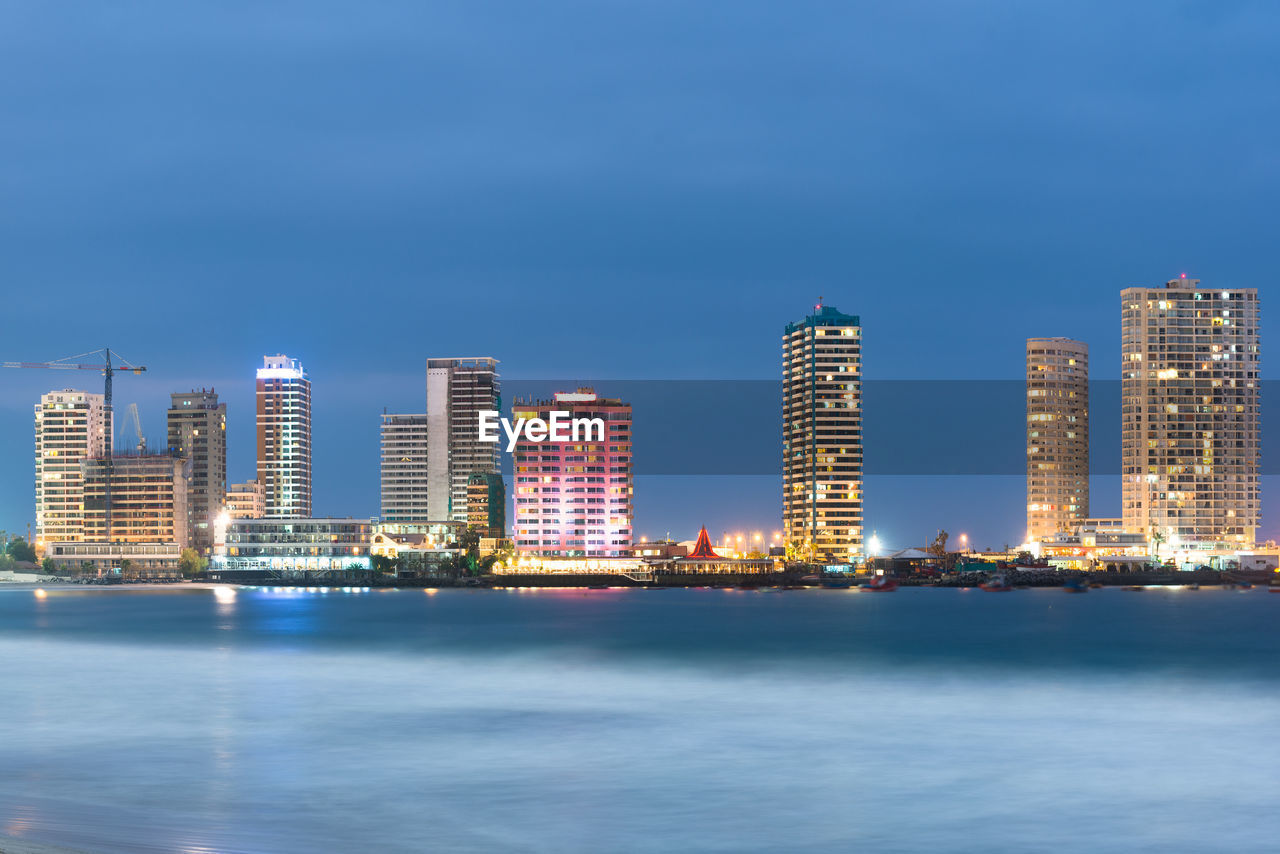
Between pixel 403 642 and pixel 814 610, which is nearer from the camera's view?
pixel 403 642

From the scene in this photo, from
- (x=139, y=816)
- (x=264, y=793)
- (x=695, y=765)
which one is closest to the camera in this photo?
(x=139, y=816)

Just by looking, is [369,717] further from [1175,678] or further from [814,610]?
[814,610]

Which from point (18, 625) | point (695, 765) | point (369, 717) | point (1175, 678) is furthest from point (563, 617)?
point (695, 765)

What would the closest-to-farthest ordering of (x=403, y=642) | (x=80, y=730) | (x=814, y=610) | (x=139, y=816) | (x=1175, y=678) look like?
(x=139, y=816)
(x=80, y=730)
(x=1175, y=678)
(x=403, y=642)
(x=814, y=610)

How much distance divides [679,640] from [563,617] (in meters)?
29.0

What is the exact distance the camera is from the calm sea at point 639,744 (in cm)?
2589

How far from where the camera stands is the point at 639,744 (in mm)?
37812

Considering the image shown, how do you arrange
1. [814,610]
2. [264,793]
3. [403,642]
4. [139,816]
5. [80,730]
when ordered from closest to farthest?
[139,816] < [264,793] < [80,730] < [403,642] < [814,610]

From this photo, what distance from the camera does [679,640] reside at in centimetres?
8438

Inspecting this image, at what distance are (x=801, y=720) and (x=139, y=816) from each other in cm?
2293

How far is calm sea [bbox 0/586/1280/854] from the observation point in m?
25.9

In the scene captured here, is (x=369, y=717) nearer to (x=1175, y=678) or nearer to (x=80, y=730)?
(x=80, y=730)

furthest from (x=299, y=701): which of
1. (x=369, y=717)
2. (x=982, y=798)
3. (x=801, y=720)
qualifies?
(x=982, y=798)

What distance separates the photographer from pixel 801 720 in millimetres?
44000
